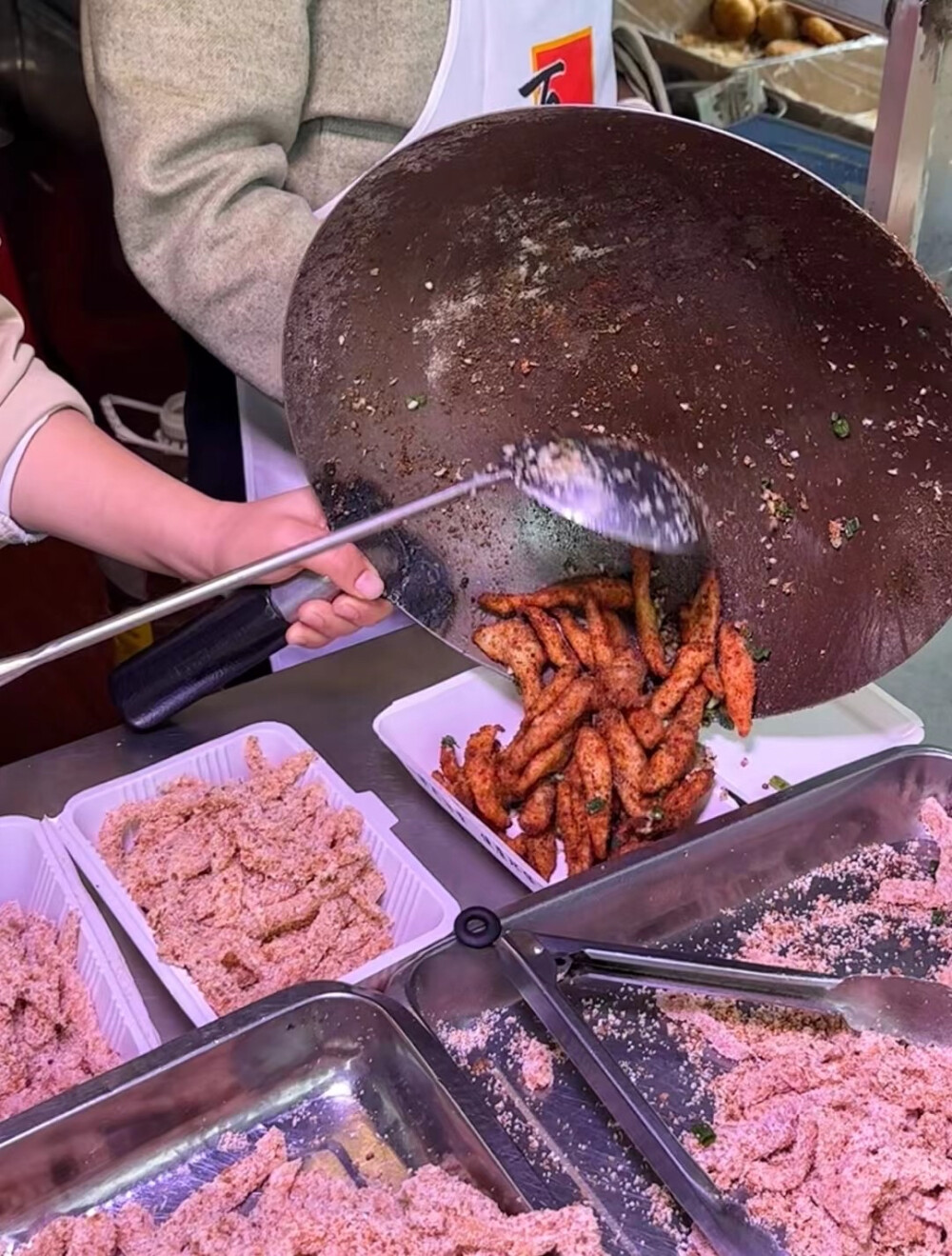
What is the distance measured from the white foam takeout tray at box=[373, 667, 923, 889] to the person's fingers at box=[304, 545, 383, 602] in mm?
218

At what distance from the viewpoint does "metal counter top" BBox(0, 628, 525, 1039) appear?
1.20 m

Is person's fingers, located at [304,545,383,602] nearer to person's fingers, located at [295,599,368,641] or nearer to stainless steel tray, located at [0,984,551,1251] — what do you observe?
person's fingers, located at [295,599,368,641]

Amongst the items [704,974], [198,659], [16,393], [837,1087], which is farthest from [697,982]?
[16,393]

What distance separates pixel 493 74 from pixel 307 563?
701 millimetres

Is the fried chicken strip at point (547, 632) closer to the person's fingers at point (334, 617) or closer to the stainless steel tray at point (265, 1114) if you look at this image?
the person's fingers at point (334, 617)

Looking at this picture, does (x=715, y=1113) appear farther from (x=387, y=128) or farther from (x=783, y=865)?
(x=387, y=128)

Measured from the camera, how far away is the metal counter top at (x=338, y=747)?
3.94ft

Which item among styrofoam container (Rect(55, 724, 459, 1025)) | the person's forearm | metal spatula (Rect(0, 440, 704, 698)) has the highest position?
metal spatula (Rect(0, 440, 704, 698))

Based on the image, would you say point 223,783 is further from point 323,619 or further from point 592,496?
point 592,496

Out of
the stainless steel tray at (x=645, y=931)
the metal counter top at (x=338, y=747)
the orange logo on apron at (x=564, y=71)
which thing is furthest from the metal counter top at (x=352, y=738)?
the orange logo on apron at (x=564, y=71)

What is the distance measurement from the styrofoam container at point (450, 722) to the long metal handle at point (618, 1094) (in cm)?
19

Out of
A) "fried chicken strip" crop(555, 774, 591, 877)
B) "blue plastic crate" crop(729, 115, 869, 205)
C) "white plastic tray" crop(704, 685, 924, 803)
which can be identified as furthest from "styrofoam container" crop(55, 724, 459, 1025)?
"blue plastic crate" crop(729, 115, 869, 205)

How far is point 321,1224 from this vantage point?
0.84 meters

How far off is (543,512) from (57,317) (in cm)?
258
